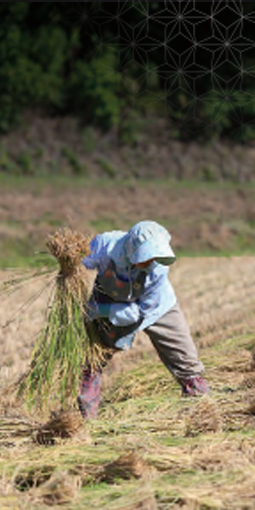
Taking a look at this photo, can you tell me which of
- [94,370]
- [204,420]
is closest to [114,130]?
[94,370]

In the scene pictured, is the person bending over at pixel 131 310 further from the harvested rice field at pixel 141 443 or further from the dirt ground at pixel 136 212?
the dirt ground at pixel 136 212

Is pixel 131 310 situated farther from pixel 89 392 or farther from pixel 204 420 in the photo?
pixel 204 420

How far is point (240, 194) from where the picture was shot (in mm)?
12375

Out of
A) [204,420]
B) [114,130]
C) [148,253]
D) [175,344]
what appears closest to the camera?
[204,420]

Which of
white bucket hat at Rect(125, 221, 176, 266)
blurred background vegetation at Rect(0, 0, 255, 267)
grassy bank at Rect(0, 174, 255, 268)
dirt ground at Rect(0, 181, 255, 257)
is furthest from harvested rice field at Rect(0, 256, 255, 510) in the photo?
blurred background vegetation at Rect(0, 0, 255, 267)

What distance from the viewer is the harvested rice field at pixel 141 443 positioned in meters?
3.40

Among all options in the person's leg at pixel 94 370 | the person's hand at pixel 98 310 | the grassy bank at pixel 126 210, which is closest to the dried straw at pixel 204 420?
the person's leg at pixel 94 370

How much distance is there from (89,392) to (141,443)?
0.82m

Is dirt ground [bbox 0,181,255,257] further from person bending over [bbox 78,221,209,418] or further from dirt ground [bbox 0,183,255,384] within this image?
person bending over [bbox 78,221,209,418]

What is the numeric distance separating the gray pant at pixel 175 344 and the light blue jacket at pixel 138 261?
6 cm

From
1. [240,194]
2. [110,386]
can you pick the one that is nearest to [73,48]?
Result: [240,194]

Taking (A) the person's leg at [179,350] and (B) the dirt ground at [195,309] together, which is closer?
(A) the person's leg at [179,350]

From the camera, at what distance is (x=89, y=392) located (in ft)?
15.3

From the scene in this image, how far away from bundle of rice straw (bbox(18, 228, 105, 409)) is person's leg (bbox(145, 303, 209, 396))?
39 cm
